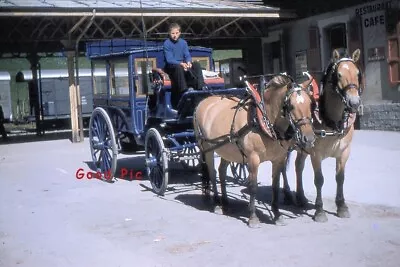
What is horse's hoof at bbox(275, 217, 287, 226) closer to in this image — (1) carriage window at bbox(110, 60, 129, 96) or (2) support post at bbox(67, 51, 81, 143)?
(1) carriage window at bbox(110, 60, 129, 96)

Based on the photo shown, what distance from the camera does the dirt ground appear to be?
5.26 meters

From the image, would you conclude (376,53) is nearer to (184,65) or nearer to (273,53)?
(273,53)

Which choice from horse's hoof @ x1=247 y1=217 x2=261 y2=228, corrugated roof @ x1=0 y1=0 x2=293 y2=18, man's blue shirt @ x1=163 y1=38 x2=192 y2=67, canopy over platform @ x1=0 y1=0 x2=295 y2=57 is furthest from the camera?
canopy over platform @ x1=0 y1=0 x2=295 y2=57

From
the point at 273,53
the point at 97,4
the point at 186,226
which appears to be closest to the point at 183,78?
the point at 186,226

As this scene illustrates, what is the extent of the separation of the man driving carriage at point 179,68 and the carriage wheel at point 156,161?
0.73m

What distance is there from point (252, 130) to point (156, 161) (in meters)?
2.62

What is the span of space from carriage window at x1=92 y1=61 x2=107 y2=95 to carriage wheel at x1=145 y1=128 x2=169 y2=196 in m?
2.28

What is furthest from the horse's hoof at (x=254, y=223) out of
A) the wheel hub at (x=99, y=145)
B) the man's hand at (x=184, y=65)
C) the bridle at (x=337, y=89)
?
the wheel hub at (x=99, y=145)

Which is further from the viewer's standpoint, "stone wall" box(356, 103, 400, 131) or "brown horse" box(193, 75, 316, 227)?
"stone wall" box(356, 103, 400, 131)

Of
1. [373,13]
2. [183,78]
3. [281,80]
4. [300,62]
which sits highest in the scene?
[373,13]

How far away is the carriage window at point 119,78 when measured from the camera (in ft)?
→ 31.6

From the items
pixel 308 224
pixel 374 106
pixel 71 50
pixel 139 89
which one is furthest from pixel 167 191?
pixel 71 50

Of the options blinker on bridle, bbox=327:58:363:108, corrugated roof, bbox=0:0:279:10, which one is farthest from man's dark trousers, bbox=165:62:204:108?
corrugated roof, bbox=0:0:279:10

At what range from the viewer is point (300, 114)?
570 cm
